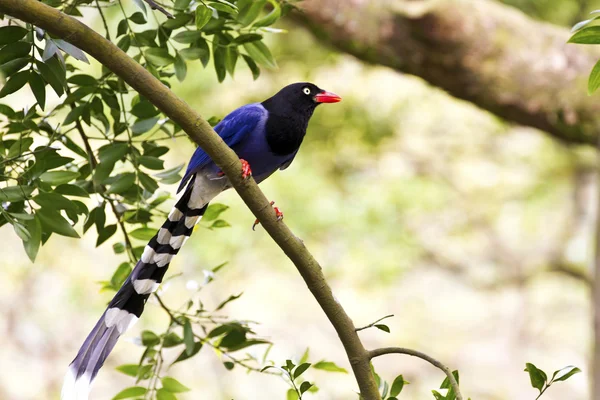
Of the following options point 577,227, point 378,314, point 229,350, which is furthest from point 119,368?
point 577,227

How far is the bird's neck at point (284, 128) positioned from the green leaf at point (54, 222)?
3.04ft

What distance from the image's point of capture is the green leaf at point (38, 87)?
5.33ft

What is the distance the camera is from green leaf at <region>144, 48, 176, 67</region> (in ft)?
6.25

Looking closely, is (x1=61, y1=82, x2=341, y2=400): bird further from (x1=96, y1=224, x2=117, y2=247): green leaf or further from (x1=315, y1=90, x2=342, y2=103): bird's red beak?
(x1=96, y1=224, x2=117, y2=247): green leaf

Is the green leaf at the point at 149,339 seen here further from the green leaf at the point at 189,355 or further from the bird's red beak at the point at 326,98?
the bird's red beak at the point at 326,98

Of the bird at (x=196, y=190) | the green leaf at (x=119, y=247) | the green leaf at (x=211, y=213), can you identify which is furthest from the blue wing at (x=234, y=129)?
the green leaf at (x=119, y=247)

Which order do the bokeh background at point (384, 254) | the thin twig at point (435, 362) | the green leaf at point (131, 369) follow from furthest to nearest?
the bokeh background at point (384, 254) < the green leaf at point (131, 369) < the thin twig at point (435, 362)

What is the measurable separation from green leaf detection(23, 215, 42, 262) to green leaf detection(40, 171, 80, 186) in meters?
0.10

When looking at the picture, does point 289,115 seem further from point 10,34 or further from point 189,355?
point 10,34

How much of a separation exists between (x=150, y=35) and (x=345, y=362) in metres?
8.07

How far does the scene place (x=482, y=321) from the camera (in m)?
9.83

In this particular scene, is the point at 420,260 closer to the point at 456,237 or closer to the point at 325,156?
the point at 456,237

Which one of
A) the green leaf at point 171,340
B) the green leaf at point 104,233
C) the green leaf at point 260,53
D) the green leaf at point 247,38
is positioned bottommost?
the green leaf at point 171,340

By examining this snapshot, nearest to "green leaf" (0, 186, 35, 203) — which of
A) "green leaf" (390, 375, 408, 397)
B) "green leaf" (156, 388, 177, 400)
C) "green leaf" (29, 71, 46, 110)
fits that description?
"green leaf" (29, 71, 46, 110)
